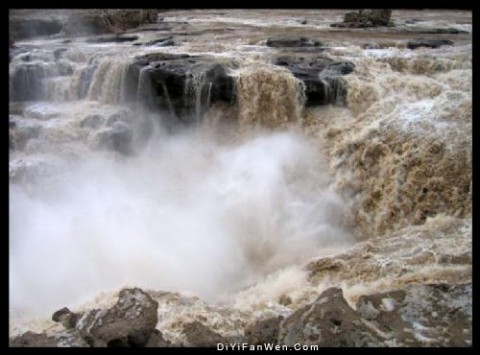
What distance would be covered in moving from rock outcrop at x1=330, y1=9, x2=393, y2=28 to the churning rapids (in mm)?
3613

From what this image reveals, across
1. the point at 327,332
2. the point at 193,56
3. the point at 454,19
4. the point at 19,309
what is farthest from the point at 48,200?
the point at 454,19

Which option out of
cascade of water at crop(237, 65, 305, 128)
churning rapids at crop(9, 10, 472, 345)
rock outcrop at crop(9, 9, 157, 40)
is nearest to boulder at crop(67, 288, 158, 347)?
churning rapids at crop(9, 10, 472, 345)

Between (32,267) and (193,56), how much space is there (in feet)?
21.7

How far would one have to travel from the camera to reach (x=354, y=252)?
7.16m

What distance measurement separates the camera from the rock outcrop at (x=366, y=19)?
16.6 metres

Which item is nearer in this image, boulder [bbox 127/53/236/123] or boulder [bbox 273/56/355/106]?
boulder [bbox 273/56/355/106]

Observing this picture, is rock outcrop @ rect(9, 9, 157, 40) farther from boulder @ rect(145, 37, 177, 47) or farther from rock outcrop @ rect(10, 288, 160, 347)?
rock outcrop @ rect(10, 288, 160, 347)

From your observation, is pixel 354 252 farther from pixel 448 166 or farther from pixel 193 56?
pixel 193 56

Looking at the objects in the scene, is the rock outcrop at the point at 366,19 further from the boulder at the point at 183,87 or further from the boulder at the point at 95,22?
the boulder at the point at 95,22

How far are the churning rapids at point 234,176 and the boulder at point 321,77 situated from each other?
0.03 meters

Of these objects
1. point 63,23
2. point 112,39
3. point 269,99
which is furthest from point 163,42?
point 269,99

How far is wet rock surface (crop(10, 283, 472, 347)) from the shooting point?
174 inches

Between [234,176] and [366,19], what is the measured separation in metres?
9.99

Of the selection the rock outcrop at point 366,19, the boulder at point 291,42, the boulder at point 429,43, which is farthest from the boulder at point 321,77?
the rock outcrop at point 366,19
